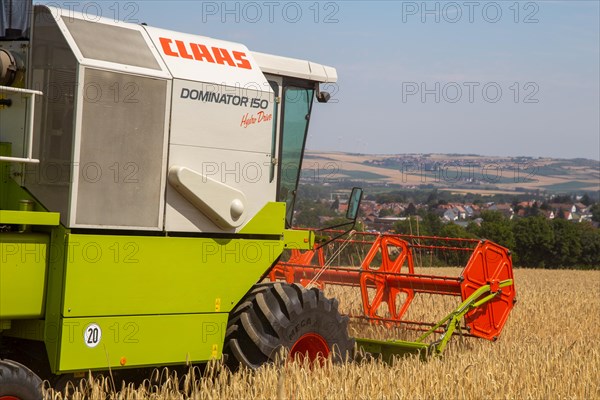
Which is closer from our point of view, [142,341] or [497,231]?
[142,341]

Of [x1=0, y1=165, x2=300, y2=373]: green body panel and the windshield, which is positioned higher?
the windshield

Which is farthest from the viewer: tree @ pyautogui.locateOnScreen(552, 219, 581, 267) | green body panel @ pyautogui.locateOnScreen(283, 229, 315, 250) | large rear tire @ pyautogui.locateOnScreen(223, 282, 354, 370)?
tree @ pyautogui.locateOnScreen(552, 219, 581, 267)

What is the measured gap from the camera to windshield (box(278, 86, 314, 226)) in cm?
682

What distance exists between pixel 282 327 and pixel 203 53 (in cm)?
207

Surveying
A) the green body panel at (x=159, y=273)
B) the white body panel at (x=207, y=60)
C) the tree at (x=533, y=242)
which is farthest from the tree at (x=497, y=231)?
the green body panel at (x=159, y=273)

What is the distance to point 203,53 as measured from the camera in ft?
20.6

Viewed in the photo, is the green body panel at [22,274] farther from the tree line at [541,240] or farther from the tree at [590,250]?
the tree at [590,250]

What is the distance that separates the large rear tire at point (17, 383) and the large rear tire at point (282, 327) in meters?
1.65

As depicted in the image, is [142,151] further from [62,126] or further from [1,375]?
[1,375]

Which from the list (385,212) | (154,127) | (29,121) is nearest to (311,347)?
(154,127)

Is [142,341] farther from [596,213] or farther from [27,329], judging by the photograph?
[596,213]

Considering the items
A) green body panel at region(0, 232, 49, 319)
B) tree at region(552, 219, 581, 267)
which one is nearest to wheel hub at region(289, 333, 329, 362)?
green body panel at region(0, 232, 49, 319)

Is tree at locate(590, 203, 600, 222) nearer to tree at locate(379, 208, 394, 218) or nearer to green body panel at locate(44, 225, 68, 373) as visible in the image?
tree at locate(379, 208, 394, 218)

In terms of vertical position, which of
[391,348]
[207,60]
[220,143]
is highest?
[207,60]
